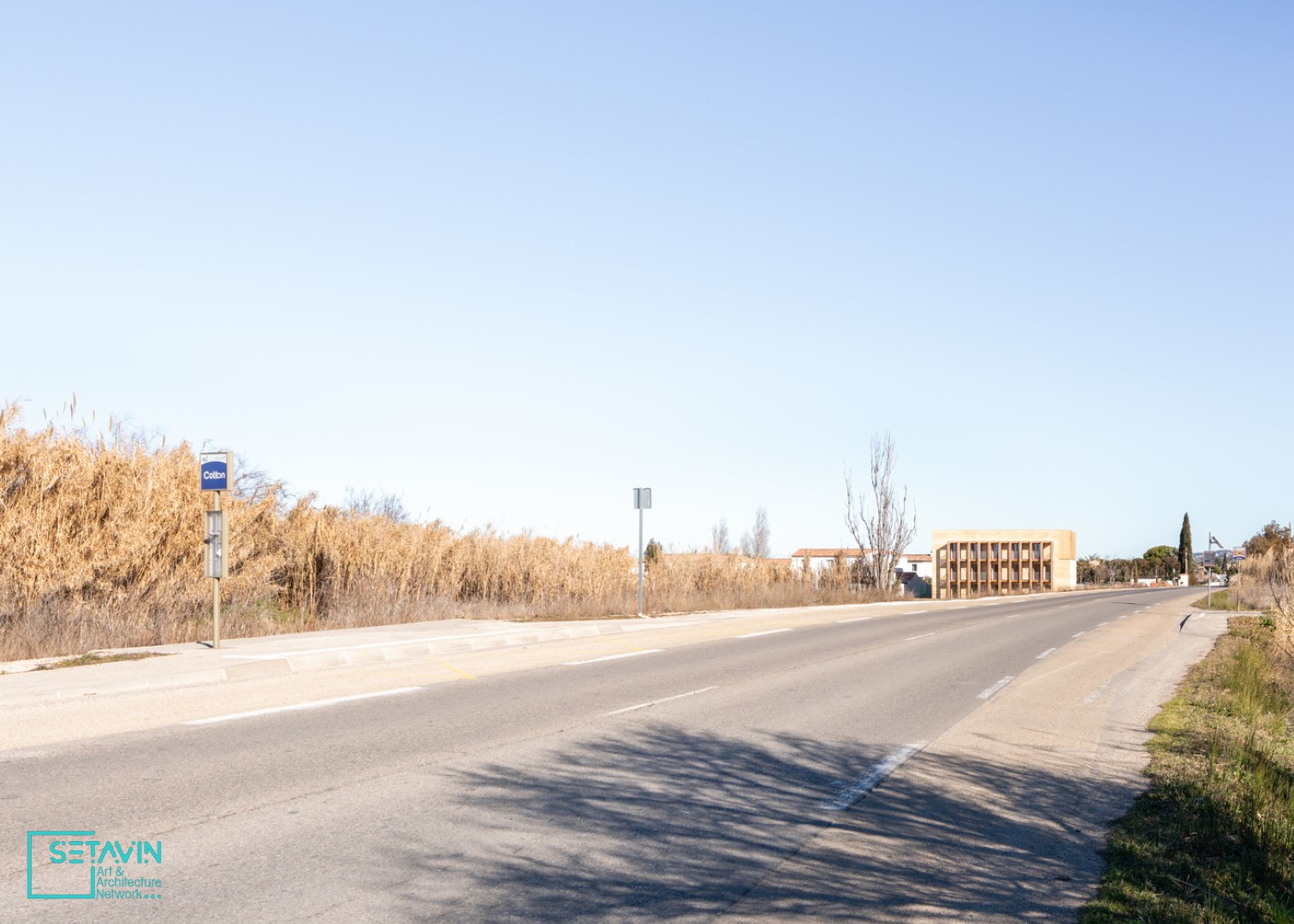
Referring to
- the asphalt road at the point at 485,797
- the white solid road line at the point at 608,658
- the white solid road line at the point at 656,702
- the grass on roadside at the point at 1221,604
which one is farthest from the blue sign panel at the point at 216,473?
the grass on roadside at the point at 1221,604

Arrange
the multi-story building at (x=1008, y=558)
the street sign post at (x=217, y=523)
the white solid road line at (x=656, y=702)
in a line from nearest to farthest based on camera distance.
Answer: the white solid road line at (x=656, y=702) < the street sign post at (x=217, y=523) < the multi-story building at (x=1008, y=558)

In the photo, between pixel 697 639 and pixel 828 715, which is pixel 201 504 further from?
pixel 828 715

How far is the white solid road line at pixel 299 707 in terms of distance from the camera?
10070 millimetres

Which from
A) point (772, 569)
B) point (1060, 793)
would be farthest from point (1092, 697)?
point (772, 569)

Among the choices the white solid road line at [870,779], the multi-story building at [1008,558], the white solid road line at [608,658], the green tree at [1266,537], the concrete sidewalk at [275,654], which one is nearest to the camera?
the white solid road line at [870,779]

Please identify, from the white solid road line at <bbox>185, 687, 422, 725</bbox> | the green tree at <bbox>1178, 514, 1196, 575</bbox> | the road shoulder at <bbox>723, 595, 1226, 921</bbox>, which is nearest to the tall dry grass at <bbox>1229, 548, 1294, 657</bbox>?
the road shoulder at <bbox>723, 595, 1226, 921</bbox>

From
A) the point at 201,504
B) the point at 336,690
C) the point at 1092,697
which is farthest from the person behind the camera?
the point at 201,504

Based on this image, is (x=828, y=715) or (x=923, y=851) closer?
(x=923, y=851)

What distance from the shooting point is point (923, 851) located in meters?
6.20

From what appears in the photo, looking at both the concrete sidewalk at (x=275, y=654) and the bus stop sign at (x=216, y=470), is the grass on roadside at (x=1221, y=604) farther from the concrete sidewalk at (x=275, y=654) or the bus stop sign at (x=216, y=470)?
the bus stop sign at (x=216, y=470)

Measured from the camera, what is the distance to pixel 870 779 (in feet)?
26.6

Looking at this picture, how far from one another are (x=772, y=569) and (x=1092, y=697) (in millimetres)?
30394

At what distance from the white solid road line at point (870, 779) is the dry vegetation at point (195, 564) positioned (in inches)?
458

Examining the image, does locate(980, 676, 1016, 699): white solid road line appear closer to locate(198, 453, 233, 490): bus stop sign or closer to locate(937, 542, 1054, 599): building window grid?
locate(198, 453, 233, 490): bus stop sign
